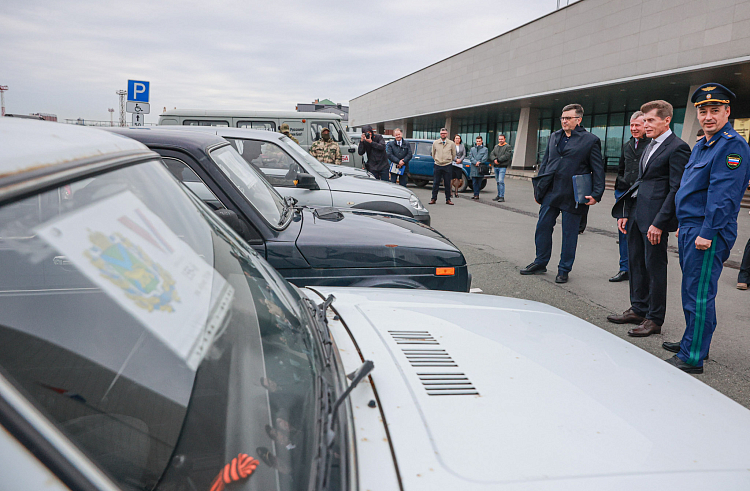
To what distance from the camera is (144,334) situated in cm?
92

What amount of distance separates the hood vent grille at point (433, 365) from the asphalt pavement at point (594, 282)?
8.88ft

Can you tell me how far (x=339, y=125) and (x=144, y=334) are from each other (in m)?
12.8

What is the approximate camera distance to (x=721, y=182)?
3391mm

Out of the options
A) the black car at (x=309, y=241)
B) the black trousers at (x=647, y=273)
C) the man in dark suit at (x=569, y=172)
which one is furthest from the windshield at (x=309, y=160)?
the black trousers at (x=647, y=273)

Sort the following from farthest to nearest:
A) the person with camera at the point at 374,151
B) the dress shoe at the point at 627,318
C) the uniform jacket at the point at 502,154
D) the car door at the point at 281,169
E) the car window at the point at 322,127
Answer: the uniform jacket at the point at 502,154, the car window at the point at 322,127, the person with camera at the point at 374,151, the car door at the point at 281,169, the dress shoe at the point at 627,318

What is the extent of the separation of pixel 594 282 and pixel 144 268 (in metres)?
5.94

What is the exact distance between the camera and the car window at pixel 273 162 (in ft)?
20.0

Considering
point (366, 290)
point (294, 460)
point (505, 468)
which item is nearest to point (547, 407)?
point (505, 468)

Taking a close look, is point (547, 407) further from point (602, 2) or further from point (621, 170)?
point (602, 2)

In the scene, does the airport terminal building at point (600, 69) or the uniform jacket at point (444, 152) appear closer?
the uniform jacket at point (444, 152)

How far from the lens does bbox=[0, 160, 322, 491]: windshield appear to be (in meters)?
0.80

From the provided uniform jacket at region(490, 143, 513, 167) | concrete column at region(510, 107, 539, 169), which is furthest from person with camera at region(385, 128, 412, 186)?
concrete column at region(510, 107, 539, 169)

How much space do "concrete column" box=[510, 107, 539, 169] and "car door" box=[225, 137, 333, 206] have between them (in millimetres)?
23364

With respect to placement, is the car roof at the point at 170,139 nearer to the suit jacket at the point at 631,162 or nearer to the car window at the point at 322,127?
the suit jacket at the point at 631,162
